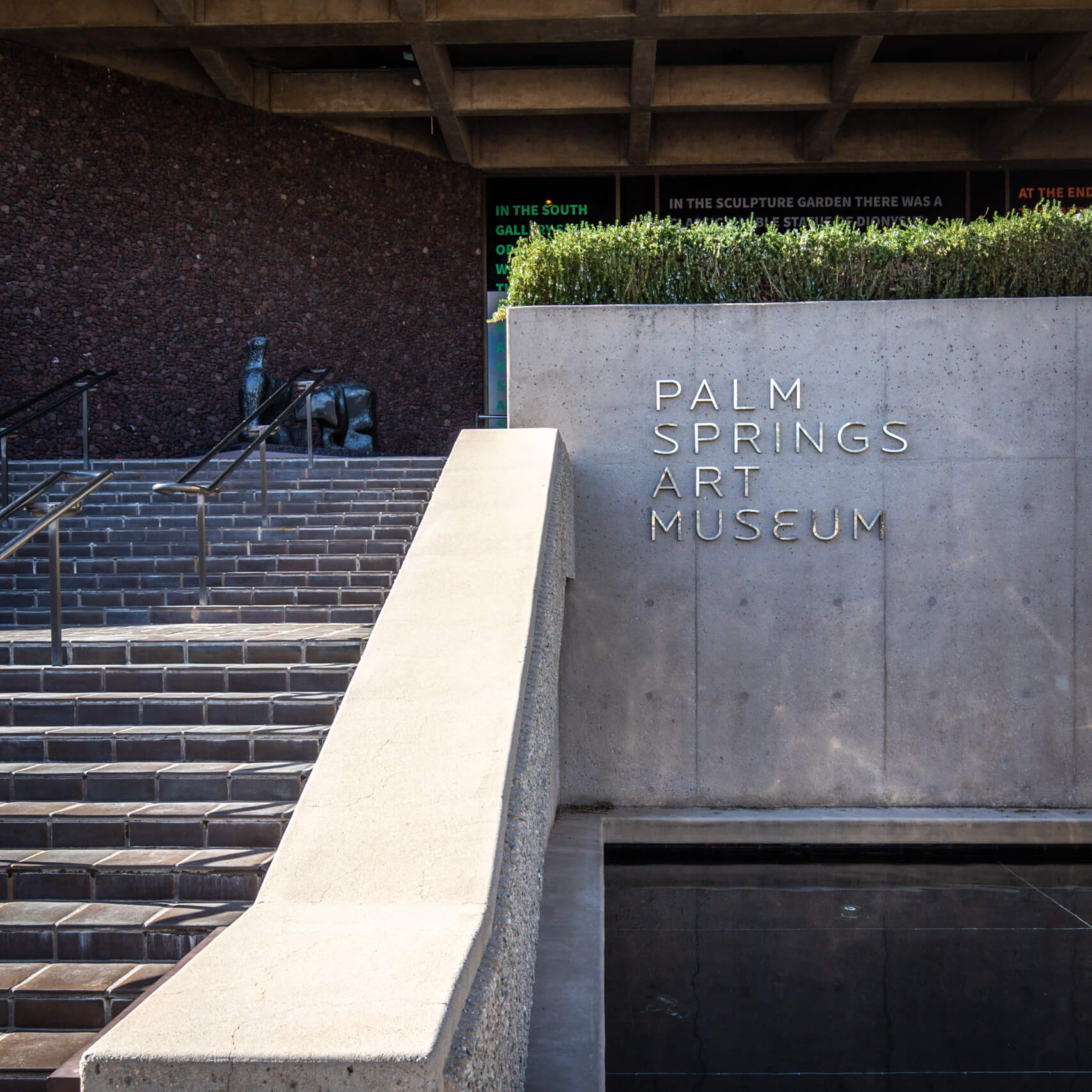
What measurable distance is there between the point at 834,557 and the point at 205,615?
3657 millimetres

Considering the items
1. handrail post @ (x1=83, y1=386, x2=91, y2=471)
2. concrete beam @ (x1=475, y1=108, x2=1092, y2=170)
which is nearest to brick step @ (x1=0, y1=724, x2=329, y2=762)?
handrail post @ (x1=83, y1=386, x2=91, y2=471)

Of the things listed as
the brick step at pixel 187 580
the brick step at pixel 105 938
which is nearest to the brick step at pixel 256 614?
the brick step at pixel 187 580

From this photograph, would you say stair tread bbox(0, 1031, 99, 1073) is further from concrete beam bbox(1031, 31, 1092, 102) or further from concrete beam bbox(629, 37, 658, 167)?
concrete beam bbox(1031, 31, 1092, 102)

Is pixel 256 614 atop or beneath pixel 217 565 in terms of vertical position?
beneath

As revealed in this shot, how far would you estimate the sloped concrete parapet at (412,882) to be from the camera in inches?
71.9

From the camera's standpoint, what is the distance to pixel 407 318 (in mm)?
13586

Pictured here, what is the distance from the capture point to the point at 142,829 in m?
3.85

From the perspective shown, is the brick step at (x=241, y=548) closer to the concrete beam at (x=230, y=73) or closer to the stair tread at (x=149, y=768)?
the stair tread at (x=149, y=768)

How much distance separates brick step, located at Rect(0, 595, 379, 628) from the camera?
232 inches

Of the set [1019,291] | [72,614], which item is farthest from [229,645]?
[1019,291]

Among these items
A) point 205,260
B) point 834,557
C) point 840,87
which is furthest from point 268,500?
point 840,87

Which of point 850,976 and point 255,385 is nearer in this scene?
point 850,976

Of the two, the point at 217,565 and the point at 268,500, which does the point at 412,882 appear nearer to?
the point at 217,565

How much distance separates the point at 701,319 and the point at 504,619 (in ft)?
11.4
